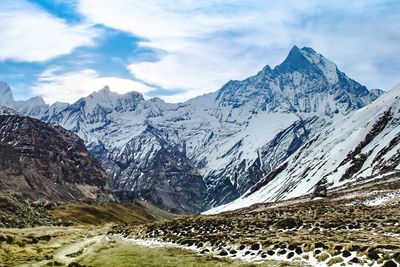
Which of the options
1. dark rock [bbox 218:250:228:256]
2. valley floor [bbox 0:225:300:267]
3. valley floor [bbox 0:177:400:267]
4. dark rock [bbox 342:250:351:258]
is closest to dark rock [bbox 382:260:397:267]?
valley floor [bbox 0:177:400:267]

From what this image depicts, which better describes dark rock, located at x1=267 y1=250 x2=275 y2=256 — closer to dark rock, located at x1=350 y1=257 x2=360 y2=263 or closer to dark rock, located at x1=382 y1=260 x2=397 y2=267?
dark rock, located at x1=350 y1=257 x2=360 y2=263

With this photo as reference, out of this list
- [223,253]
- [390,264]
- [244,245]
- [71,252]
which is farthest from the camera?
[71,252]

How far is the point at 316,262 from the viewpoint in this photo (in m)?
31.5

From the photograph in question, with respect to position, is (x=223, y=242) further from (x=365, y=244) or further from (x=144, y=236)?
(x=144, y=236)

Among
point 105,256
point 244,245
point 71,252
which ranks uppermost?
point 244,245

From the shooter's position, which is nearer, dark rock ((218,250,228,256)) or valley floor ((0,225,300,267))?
valley floor ((0,225,300,267))

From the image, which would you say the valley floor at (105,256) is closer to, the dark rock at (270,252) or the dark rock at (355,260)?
the dark rock at (270,252)

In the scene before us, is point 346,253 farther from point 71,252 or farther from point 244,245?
point 71,252

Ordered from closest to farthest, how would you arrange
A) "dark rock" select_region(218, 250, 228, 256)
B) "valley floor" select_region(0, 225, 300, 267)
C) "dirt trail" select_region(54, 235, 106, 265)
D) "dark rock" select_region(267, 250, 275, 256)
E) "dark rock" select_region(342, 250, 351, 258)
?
"dark rock" select_region(342, 250, 351, 258) → "dark rock" select_region(267, 250, 275, 256) → "valley floor" select_region(0, 225, 300, 267) → "dark rock" select_region(218, 250, 228, 256) → "dirt trail" select_region(54, 235, 106, 265)

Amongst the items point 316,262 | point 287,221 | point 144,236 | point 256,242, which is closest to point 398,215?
point 287,221

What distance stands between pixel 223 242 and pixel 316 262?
10.7 metres

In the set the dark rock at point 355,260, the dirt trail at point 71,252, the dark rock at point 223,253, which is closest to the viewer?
the dark rock at point 355,260

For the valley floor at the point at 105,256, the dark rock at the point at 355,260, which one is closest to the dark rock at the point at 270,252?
the valley floor at the point at 105,256

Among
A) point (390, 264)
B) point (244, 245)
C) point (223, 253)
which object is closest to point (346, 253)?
point (390, 264)
